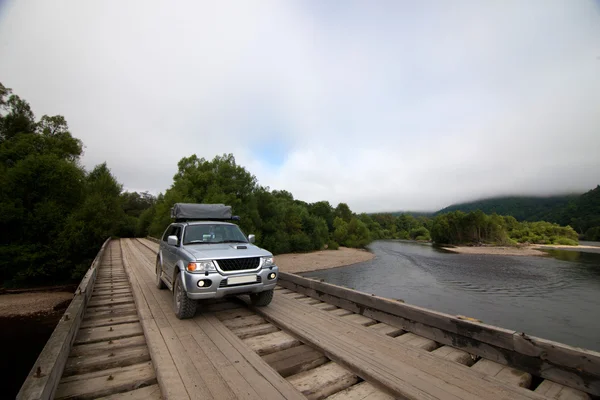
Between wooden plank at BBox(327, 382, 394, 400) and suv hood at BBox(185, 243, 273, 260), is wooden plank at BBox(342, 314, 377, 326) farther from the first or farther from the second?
suv hood at BBox(185, 243, 273, 260)

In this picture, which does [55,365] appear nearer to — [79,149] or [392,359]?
[392,359]

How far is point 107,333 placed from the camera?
4469mm

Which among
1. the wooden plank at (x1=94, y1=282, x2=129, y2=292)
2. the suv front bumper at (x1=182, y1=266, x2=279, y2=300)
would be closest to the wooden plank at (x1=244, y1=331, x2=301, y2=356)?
the suv front bumper at (x1=182, y1=266, x2=279, y2=300)

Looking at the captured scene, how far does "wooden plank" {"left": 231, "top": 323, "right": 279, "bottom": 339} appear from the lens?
4412 mm

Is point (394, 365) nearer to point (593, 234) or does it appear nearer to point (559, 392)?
point (559, 392)

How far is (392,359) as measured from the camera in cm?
338

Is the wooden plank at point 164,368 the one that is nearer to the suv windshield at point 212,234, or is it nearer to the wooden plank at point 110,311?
the wooden plank at point 110,311

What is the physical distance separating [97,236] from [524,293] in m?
35.6

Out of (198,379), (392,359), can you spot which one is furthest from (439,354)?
(198,379)

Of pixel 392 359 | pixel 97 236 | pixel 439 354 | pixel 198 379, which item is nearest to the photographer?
pixel 198 379

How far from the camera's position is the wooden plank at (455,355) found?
11.4 ft

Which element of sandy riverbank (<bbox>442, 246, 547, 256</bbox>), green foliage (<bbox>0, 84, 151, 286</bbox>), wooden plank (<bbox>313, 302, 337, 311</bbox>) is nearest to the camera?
wooden plank (<bbox>313, 302, 337, 311</bbox>)

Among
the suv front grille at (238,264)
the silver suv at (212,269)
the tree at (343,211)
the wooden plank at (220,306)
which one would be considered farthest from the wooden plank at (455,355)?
the tree at (343,211)

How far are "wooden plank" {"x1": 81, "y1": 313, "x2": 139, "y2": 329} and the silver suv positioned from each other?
89 cm
